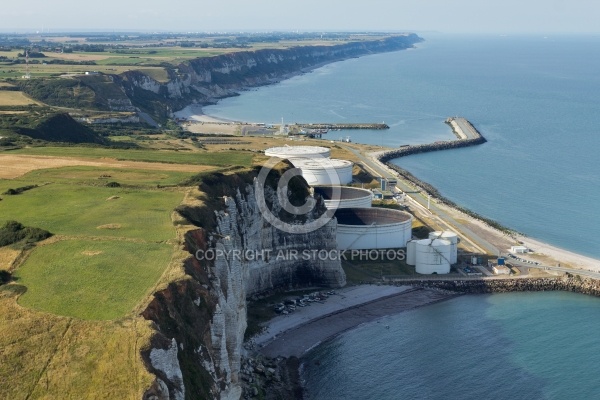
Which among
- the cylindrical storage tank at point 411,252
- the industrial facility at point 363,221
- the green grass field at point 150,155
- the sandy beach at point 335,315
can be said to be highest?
the green grass field at point 150,155

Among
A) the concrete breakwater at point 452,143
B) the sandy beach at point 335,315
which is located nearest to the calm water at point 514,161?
the concrete breakwater at point 452,143

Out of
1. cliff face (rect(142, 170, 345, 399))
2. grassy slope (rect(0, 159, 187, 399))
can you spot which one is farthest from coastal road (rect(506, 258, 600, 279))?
grassy slope (rect(0, 159, 187, 399))

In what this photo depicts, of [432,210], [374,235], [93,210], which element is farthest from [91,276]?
[432,210]

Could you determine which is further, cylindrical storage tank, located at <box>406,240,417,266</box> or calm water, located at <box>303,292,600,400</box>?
cylindrical storage tank, located at <box>406,240,417,266</box>

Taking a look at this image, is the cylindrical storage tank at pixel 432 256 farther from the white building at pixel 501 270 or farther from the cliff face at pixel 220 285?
the cliff face at pixel 220 285

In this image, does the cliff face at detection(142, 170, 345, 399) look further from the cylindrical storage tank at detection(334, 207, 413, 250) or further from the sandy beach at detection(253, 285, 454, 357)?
the cylindrical storage tank at detection(334, 207, 413, 250)
